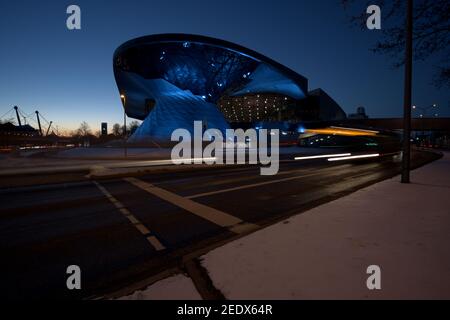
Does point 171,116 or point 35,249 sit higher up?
point 171,116

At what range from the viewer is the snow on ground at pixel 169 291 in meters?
2.76

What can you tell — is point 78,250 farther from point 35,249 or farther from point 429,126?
point 429,126

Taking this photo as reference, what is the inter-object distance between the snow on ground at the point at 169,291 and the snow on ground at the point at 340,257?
304 millimetres

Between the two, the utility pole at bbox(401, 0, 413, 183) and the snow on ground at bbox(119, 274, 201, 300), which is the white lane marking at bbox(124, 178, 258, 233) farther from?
the utility pole at bbox(401, 0, 413, 183)

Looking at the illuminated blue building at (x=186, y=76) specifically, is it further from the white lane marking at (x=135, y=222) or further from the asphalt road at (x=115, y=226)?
the white lane marking at (x=135, y=222)

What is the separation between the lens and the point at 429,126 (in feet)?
238

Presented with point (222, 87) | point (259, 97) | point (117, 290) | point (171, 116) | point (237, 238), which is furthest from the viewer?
point (259, 97)

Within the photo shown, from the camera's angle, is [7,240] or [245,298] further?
[7,240]

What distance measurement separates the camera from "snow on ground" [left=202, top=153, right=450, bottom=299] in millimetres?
2746

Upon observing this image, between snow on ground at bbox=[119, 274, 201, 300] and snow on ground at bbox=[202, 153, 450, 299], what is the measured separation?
1.00ft

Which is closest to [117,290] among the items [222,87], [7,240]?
[7,240]

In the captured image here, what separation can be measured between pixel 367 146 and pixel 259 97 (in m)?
45.8

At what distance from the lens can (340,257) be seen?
3.48 metres

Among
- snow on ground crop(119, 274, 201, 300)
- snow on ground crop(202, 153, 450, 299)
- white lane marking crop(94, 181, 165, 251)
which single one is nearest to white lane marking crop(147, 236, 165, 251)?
white lane marking crop(94, 181, 165, 251)
